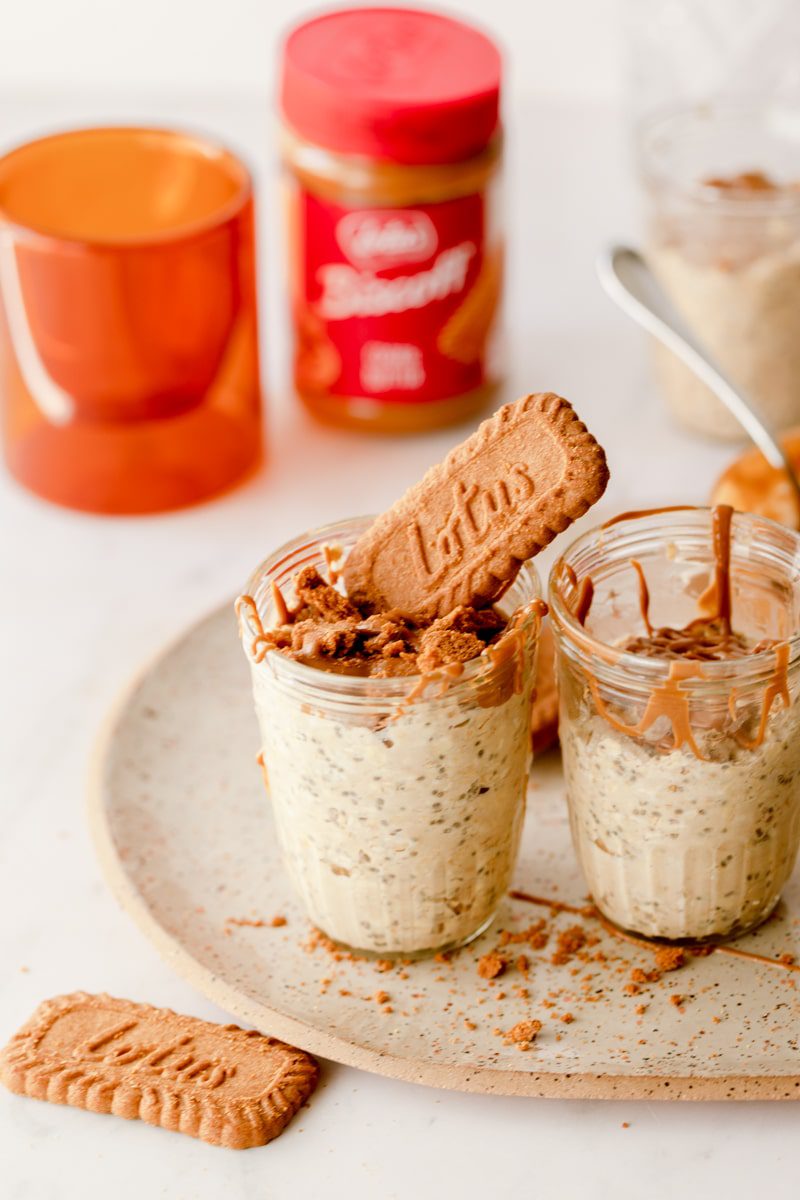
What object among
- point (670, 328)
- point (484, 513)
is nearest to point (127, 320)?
point (670, 328)

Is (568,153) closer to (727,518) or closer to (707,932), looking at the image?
(727,518)

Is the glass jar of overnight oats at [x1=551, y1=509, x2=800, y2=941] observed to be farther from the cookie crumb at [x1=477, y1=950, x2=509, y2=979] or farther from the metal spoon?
the metal spoon

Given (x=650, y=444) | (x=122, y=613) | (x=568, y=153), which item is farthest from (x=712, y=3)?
(x=122, y=613)

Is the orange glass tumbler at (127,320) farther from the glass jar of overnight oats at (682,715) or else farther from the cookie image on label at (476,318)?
the glass jar of overnight oats at (682,715)

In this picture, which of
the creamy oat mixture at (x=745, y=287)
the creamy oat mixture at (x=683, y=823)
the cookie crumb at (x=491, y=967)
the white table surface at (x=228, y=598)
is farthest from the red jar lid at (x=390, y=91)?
the cookie crumb at (x=491, y=967)

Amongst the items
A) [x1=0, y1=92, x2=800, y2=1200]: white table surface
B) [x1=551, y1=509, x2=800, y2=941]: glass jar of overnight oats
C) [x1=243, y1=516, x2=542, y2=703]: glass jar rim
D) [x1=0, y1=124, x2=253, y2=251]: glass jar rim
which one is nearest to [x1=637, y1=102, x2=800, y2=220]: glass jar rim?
[x1=0, y1=92, x2=800, y2=1200]: white table surface

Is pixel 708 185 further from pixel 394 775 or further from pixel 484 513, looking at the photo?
pixel 394 775
